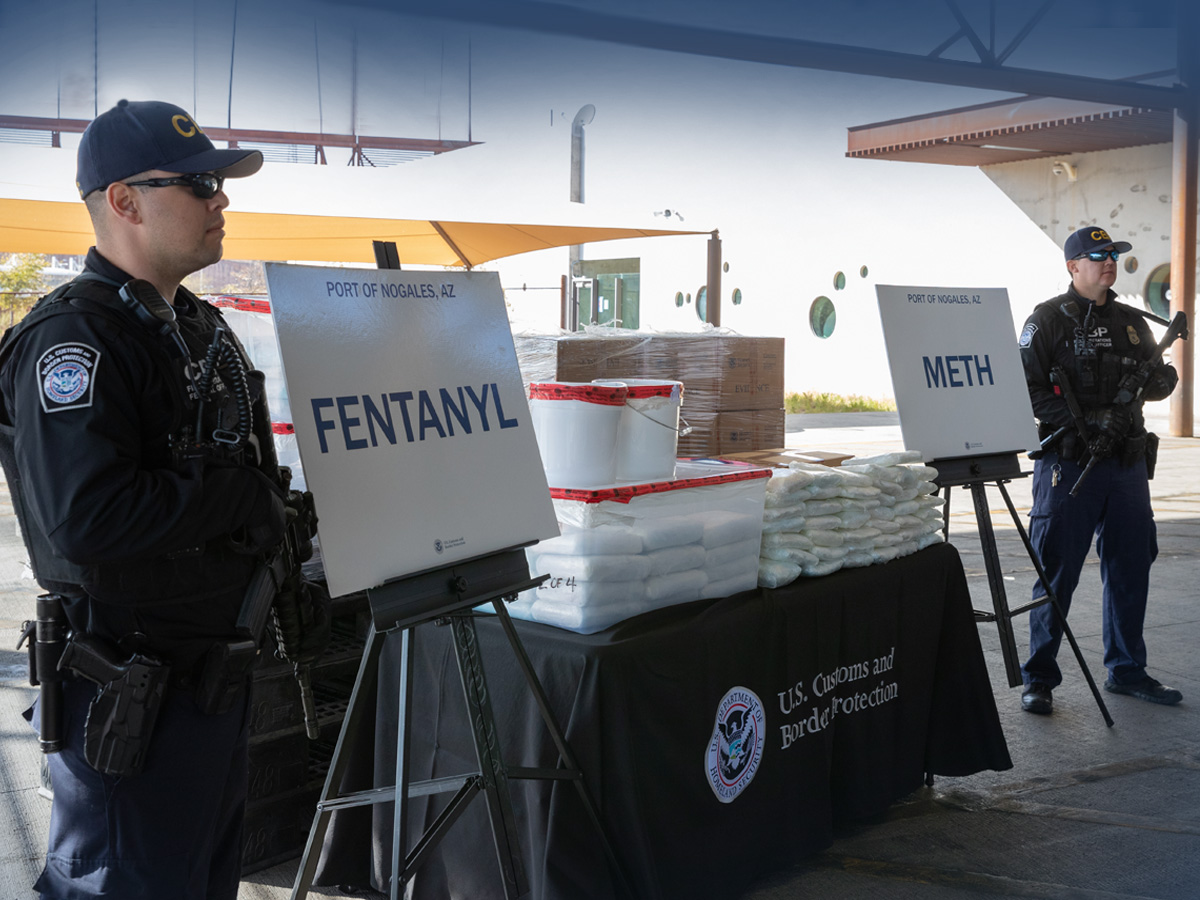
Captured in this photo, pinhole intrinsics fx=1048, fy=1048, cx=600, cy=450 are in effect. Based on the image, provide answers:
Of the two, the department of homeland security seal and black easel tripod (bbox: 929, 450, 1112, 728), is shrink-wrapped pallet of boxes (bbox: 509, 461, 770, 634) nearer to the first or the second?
the department of homeland security seal

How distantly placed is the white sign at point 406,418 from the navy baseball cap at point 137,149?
23 centimetres

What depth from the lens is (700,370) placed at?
12.9 feet

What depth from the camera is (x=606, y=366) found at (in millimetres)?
3682

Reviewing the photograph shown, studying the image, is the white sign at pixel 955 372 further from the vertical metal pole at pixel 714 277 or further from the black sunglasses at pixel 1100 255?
the vertical metal pole at pixel 714 277

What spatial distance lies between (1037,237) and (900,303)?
14945 millimetres

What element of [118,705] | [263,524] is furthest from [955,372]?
[118,705]

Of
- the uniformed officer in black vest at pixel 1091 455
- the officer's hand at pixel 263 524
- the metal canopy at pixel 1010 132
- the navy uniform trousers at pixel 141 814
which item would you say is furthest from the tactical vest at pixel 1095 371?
the metal canopy at pixel 1010 132

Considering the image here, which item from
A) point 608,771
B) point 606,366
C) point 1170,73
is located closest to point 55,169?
point 606,366

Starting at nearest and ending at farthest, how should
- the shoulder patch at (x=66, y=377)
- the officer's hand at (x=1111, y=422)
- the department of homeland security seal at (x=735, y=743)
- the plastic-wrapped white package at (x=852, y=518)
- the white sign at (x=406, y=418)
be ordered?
1. the shoulder patch at (x=66, y=377)
2. the white sign at (x=406, y=418)
3. the department of homeland security seal at (x=735, y=743)
4. the plastic-wrapped white package at (x=852, y=518)
5. the officer's hand at (x=1111, y=422)

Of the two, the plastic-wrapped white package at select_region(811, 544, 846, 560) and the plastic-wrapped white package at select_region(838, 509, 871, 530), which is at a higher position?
the plastic-wrapped white package at select_region(838, 509, 871, 530)

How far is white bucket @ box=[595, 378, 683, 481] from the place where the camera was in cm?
275

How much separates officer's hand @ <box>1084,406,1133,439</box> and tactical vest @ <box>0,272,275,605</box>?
3.66 metres

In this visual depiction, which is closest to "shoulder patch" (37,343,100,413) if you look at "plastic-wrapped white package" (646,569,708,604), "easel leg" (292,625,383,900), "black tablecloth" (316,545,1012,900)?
"easel leg" (292,625,383,900)

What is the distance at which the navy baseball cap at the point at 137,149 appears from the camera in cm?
178
